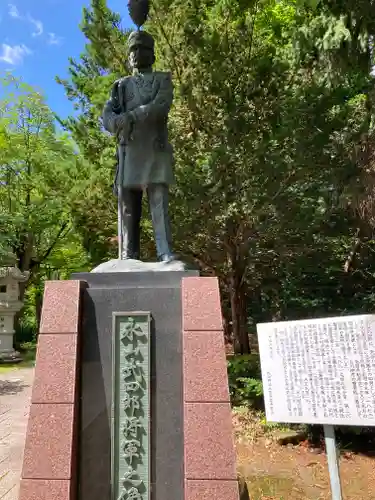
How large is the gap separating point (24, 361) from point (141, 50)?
40.7 feet

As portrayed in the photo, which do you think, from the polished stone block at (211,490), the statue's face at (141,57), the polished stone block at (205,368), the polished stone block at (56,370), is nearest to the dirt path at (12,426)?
the polished stone block at (56,370)

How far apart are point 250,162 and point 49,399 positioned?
190 inches

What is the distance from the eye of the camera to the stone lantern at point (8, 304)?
537 inches

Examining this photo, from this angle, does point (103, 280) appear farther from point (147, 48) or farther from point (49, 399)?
point (147, 48)

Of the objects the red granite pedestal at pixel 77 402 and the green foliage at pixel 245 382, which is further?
the green foliage at pixel 245 382

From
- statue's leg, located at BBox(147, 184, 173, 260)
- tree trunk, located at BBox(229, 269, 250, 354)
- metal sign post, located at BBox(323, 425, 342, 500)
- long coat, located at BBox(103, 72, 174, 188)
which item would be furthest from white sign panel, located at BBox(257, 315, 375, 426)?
tree trunk, located at BBox(229, 269, 250, 354)

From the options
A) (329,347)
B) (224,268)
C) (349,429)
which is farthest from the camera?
(224,268)

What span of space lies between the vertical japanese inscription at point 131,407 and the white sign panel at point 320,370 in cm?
88

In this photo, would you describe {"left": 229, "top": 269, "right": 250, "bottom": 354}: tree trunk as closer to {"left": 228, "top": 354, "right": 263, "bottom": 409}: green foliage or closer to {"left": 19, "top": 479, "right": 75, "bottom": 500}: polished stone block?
{"left": 228, "top": 354, "right": 263, "bottom": 409}: green foliage

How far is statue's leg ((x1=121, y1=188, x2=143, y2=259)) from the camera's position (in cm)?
374

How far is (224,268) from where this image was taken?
8938 millimetres

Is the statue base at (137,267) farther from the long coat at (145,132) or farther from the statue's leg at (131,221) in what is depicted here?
the long coat at (145,132)

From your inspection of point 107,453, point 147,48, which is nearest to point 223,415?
point 107,453

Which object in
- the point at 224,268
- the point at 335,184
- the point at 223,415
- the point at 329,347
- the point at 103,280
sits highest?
the point at 335,184
